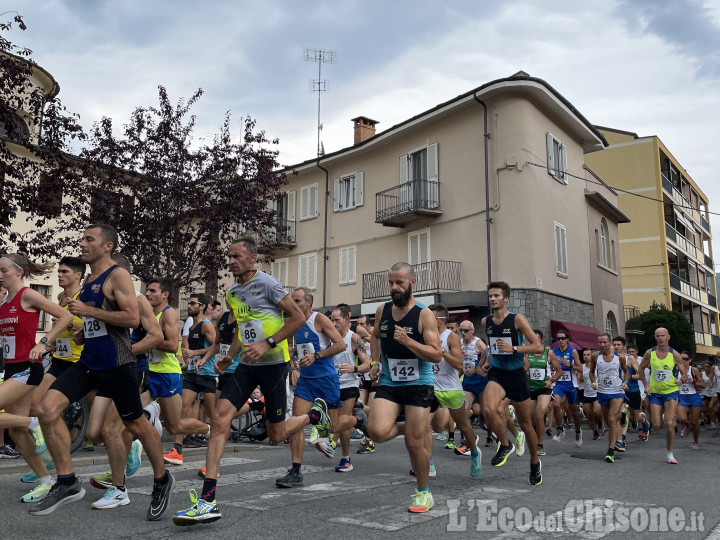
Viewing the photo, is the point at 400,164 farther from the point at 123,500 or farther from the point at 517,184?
the point at 123,500

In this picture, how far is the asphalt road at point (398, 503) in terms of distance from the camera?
4711 mm

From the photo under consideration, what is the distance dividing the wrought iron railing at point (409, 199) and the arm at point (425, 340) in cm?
1912

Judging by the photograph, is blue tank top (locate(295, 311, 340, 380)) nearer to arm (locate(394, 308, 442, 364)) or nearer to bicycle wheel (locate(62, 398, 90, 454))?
arm (locate(394, 308, 442, 364))

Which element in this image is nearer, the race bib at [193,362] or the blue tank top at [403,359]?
the blue tank top at [403,359]

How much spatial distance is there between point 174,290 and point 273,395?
1242 cm

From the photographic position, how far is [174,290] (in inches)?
679

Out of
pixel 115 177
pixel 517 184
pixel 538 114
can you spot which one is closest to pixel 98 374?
pixel 115 177

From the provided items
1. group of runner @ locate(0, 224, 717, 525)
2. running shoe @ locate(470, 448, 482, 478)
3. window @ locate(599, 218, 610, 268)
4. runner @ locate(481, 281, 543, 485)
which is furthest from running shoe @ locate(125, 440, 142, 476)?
window @ locate(599, 218, 610, 268)

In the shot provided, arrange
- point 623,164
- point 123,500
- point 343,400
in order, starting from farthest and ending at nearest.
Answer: point 623,164 → point 343,400 → point 123,500

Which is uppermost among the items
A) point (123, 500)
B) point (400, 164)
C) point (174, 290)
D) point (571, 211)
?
point (400, 164)

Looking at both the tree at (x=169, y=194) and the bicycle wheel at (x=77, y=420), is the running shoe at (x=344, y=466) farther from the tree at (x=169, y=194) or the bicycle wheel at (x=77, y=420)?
the tree at (x=169, y=194)

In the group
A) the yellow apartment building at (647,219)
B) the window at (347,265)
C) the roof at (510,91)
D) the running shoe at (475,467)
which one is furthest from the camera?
the yellow apartment building at (647,219)

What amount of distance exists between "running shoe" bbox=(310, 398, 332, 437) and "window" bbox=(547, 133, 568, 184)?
768 inches

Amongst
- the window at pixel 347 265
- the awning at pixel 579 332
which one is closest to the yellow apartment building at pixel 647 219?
the awning at pixel 579 332
